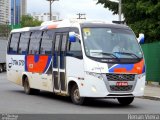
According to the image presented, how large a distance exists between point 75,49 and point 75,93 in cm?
148

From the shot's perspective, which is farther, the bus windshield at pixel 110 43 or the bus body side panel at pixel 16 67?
the bus body side panel at pixel 16 67

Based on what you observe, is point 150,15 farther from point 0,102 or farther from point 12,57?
point 0,102

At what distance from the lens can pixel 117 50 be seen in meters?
17.2

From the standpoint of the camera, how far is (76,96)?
17547 mm

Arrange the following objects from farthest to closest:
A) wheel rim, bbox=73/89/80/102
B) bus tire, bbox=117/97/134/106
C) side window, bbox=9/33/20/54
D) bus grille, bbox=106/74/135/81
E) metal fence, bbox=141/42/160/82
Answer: metal fence, bbox=141/42/160/82
side window, bbox=9/33/20/54
bus tire, bbox=117/97/134/106
wheel rim, bbox=73/89/80/102
bus grille, bbox=106/74/135/81

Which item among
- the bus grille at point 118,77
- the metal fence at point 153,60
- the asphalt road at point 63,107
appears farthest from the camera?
the metal fence at point 153,60

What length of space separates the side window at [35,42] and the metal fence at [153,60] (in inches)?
361

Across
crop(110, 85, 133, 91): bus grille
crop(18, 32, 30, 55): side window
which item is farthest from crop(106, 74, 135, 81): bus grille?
crop(18, 32, 30, 55): side window

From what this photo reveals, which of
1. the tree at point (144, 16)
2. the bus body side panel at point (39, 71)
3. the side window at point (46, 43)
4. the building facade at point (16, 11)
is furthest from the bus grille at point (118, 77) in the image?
the building facade at point (16, 11)

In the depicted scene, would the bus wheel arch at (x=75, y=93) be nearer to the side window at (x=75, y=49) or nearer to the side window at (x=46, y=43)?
the side window at (x=75, y=49)

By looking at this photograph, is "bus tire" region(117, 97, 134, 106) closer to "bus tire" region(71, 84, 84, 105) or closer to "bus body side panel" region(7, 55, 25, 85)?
"bus tire" region(71, 84, 84, 105)

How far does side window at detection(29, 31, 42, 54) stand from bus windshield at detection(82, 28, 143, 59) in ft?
12.9

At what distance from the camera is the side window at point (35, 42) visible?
21.0 meters

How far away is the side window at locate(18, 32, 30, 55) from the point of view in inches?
882
